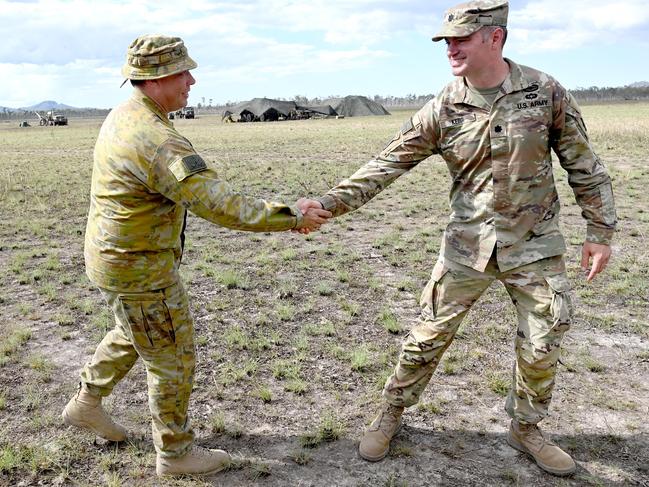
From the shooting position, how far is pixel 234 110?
5788cm

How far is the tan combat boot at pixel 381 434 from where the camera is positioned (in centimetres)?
371

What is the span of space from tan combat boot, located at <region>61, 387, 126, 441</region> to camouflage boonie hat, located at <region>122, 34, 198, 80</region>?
201 cm

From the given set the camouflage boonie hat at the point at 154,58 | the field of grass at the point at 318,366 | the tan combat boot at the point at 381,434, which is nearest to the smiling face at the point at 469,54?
the camouflage boonie hat at the point at 154,58

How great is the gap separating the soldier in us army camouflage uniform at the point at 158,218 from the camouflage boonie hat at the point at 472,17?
1.28 m

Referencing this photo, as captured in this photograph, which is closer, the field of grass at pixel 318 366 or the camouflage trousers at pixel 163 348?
the camouflage trousers at pixel 163 348

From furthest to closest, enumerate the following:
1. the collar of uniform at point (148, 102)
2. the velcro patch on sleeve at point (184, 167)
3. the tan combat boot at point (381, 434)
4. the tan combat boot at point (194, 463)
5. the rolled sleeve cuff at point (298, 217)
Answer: the tan combat boot at point (381, 434) < the tan combat boot at point (194, 463) < the rolled sleeve cuff at point (298, 217) < the collar of uniform at point (148, 102) < the velcro patch on sleeve at point (184, 167)

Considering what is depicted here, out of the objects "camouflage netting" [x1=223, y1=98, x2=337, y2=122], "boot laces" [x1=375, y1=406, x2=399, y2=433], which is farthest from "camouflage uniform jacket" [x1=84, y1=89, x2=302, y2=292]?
"camouflage netting" [x1=223, y1=98, x2=337, y2=122]

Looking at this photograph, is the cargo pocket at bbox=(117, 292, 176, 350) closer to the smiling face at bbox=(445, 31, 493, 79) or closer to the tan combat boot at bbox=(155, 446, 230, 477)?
the tan combat boot at bbox=(155, 446, 230, 477)

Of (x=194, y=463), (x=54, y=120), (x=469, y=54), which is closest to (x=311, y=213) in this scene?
(x=469, y=54)

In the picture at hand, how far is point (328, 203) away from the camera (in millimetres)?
3783

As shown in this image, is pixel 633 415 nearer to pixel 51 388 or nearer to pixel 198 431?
pixel 198 431

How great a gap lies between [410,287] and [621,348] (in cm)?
231

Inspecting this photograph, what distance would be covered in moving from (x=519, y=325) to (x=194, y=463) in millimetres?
2045

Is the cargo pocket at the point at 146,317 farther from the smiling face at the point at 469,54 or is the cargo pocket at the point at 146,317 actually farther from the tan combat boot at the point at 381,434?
the smiling face at the point at 469,54
